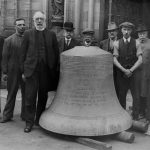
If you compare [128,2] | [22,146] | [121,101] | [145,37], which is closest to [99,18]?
[128,2]

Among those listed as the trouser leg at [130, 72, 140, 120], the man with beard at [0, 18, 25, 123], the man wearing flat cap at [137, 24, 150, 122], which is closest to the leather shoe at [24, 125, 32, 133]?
the man with beard at [0, 18, 25, 123]

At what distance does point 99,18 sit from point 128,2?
1.62m

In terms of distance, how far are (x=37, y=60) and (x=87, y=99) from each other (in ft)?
3.58

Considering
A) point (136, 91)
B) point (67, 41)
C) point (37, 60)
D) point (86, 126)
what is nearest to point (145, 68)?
point (136, 91)

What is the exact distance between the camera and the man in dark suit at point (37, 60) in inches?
242

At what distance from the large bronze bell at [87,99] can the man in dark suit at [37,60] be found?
315 millimetres

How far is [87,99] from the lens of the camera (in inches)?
230

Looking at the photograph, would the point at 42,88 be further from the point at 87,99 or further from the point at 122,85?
the point at 122,85

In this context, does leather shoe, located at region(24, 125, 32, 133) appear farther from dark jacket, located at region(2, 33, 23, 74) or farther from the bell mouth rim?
dark jacket, located at region(2, 33, 23, 74)

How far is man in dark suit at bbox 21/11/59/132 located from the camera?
6141mm

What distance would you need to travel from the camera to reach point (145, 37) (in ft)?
23.5

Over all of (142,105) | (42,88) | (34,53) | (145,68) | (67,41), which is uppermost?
(67,41)

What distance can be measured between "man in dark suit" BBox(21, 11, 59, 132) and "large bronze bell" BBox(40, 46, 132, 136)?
0.32 m

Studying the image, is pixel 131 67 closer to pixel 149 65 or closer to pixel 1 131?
pixel 149 65
